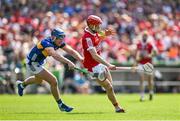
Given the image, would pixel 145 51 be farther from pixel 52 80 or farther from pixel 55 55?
pixel 55 55

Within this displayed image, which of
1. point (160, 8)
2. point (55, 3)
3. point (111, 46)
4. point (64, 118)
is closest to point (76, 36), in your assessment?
point (111, 46)

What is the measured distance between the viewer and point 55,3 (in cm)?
3712

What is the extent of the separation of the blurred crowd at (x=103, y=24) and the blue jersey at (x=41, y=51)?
43.4 feet

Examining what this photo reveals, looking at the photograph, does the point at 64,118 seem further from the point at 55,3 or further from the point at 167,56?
the point at 55,3

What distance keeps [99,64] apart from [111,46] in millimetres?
15275

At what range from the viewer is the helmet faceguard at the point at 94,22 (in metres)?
18.1

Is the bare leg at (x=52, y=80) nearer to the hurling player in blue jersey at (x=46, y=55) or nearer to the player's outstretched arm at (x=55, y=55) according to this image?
the hurling player in blue jersey at (x=46, y=55)

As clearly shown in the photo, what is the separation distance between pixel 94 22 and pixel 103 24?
56.7 feet

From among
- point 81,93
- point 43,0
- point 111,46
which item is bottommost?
point 81,93

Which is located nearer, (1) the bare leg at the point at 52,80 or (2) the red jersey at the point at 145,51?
(1) the bare leg at the point at 52,80

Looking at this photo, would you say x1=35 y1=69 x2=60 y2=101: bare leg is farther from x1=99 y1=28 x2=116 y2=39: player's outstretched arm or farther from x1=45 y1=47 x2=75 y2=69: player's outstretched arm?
x1=99 y1=28 x2=116 y2=39: player's outstretched arm

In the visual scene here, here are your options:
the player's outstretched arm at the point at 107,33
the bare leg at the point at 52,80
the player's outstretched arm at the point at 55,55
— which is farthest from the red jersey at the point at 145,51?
the player's outstretched arm at the point at 55,55

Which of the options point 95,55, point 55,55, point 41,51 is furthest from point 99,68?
point 41,51

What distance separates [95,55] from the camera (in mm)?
17844
